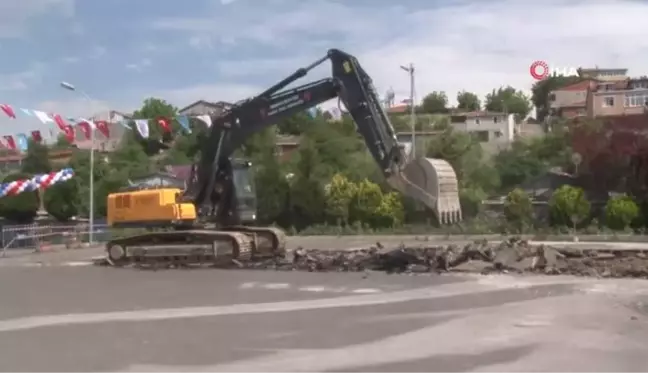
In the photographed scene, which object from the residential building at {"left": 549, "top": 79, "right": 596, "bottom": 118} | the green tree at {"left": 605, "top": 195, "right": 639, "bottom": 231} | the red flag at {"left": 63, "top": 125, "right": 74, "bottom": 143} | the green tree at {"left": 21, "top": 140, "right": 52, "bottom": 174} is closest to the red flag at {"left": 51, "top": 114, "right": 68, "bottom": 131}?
the red flag at {"left": 63, "top": 125, "right": 74, "bottom": 143}

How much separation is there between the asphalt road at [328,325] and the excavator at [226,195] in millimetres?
3703

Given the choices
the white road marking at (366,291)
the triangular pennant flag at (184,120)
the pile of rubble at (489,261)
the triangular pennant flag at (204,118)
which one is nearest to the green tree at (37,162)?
the triangular pennant flag at (184,120)

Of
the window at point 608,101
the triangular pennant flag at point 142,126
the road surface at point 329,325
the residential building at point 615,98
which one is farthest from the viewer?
the window at point 608,101

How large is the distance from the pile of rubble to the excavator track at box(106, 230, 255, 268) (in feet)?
2.38

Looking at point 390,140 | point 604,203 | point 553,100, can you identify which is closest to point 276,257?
point 390,140

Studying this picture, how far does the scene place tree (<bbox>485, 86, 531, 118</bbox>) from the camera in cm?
12530

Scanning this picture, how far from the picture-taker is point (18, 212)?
202 ft

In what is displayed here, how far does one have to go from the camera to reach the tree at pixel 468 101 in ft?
414

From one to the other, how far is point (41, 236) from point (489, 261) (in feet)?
74.6

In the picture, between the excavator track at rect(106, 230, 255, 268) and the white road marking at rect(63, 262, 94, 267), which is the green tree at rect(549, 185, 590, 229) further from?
the white road marking at rect(63, 262, 94, 267)

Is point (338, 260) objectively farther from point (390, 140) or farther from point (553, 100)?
point (553, 100)

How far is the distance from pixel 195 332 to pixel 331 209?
34.6 meters

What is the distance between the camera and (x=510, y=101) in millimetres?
127062

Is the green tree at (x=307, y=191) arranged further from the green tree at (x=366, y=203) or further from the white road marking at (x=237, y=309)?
the white road marking at (x=237, y=309)
